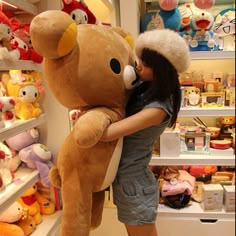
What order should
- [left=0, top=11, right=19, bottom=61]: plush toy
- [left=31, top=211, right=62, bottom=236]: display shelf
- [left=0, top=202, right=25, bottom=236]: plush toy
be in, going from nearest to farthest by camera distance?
[left=0, top=11, right=19, bottom=61]: plush toy → [left=0, top=202, right=25, bottom=236]: plush toy → [left=31, top=211, right=62, bottom=236]: display shelf

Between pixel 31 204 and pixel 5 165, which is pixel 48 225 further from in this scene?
pixel 5 165

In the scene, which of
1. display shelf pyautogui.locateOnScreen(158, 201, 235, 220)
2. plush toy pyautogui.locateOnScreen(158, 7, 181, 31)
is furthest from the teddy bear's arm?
display shelf pyautogui.locateOnScreen(158, 201, 235, 220)

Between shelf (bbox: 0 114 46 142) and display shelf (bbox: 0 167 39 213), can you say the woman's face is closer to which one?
shelf (bbox: 0 114 46 142)

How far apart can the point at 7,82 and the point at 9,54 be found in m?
0.23

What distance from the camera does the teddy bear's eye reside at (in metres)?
0.87

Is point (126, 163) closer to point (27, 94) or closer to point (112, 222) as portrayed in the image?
point (27, 94)

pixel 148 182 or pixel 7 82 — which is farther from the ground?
pixel 7 82

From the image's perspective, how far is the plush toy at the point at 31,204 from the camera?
1.31 metres

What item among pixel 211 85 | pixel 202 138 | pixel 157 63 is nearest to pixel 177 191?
pixel 202 138

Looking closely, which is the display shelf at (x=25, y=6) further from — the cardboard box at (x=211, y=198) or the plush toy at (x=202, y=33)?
the cardboard box at (x=211, y=198)

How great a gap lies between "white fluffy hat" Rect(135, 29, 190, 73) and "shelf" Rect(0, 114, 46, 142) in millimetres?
535

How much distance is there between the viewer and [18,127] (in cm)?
109

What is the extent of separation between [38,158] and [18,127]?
0.27 meters

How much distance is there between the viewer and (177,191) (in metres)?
1.52
